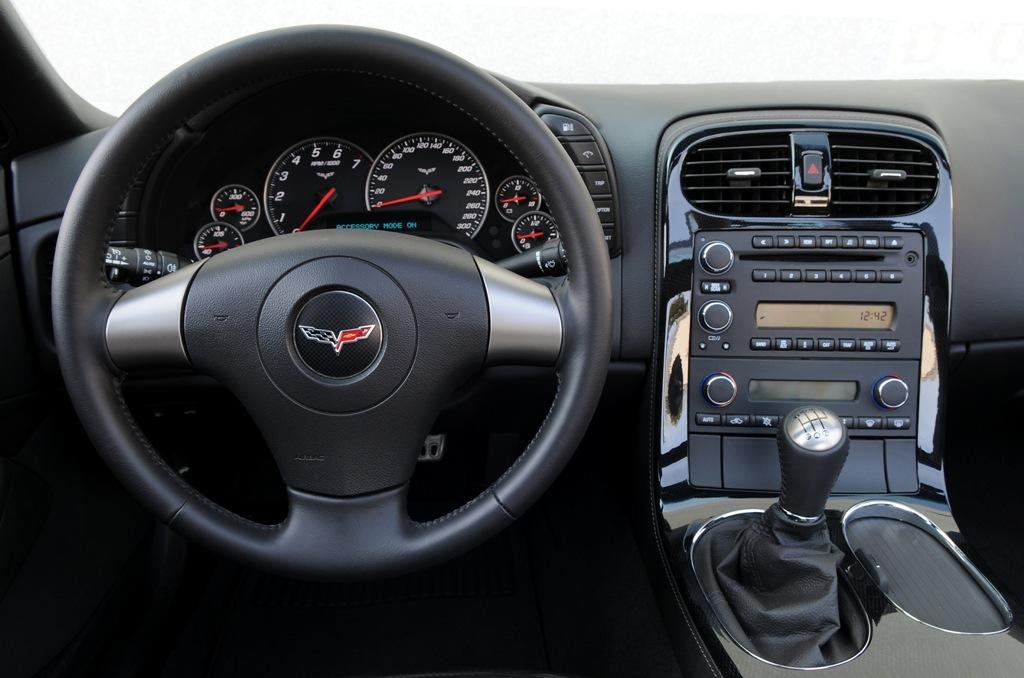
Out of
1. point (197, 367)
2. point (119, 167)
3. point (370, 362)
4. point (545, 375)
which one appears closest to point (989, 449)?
point (545, 375)

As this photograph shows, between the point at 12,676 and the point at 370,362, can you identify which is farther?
the point at 12,676

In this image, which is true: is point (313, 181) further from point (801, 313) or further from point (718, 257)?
point (801, 313)

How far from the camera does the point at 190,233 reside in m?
1.46

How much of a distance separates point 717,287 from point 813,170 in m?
0.24

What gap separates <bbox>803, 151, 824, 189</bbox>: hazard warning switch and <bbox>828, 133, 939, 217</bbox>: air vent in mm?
26

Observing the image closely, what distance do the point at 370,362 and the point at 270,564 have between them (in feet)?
0.87

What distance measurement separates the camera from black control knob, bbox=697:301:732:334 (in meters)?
1.30

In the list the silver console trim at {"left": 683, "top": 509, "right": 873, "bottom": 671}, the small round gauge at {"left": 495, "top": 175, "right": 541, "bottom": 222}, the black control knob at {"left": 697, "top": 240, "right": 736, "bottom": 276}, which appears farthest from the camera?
the small round gauge at {"left": 495, "top": 175, "right": 541, "bottom": 222}

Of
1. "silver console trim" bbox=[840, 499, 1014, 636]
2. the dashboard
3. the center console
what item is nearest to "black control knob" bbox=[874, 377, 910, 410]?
the center console

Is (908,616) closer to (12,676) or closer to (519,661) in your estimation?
(519,661)

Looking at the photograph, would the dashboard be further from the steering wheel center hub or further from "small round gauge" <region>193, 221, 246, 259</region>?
the steering wheel center hub

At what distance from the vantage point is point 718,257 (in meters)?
1.30

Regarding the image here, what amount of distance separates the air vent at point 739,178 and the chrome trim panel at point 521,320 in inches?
18.7

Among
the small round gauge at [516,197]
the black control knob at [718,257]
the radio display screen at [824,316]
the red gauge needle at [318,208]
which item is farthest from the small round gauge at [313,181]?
the radio display screen at [824,316]
